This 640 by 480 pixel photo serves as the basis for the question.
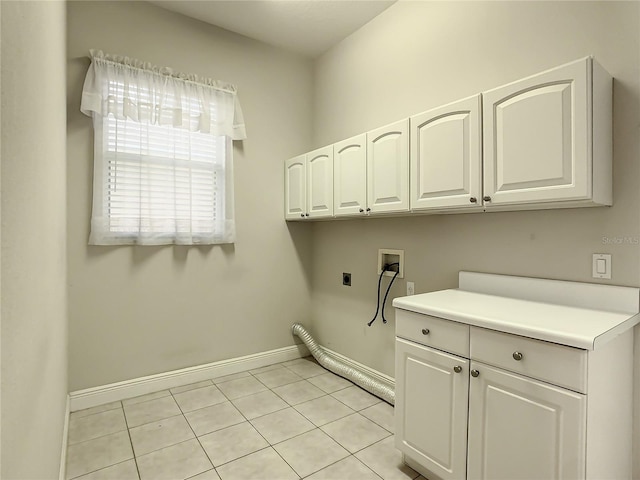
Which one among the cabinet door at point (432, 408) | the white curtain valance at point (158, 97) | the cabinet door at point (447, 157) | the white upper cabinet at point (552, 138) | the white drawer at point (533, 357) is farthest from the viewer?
the white curtain valance at point (158, 97)

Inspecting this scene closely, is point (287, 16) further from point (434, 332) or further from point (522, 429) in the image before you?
point (522, 429)

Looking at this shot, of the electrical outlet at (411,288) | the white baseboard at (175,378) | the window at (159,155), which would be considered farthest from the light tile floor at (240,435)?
the window at (159,155)

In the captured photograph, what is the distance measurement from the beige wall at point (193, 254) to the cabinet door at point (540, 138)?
80.1 inches

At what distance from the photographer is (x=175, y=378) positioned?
2.76m

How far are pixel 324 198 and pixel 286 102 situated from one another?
1.20m

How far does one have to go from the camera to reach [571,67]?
1.40 m

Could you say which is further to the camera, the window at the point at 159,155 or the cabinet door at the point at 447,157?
the window at the point at 159,155

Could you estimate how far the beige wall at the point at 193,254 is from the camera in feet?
7.86

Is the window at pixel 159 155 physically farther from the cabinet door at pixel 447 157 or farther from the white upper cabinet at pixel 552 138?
the white upper cabinet at pixel 552 138

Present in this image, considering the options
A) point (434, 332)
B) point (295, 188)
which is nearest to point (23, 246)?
point (434, 332)

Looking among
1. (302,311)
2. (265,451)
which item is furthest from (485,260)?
(302,311)

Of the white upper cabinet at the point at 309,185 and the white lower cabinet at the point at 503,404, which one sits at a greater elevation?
the white upper cabinet at the point at 309,185

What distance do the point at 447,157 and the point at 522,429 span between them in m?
1.28

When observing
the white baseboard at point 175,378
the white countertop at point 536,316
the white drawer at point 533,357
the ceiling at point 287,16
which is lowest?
the white baseboard at point 175,378
